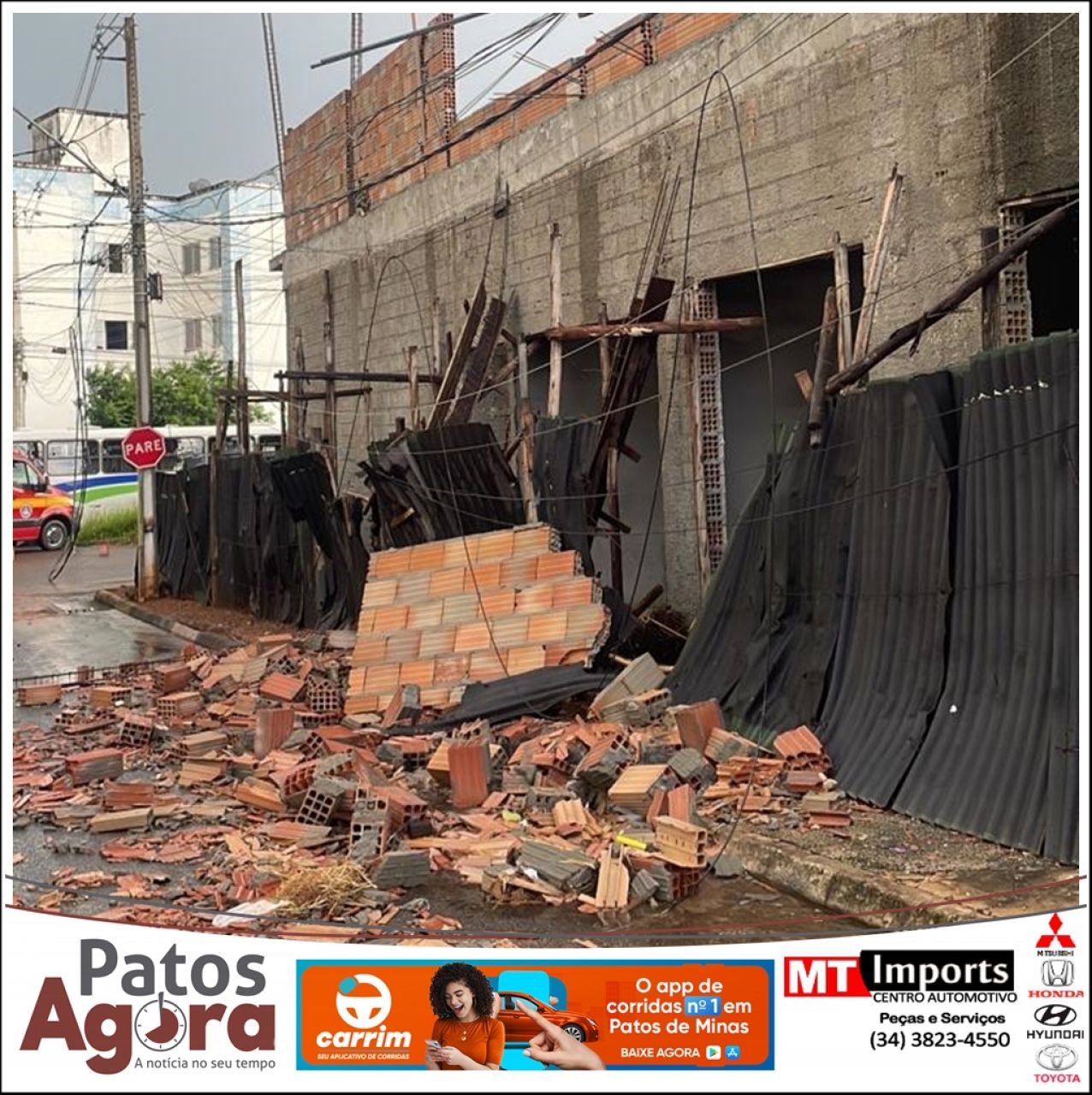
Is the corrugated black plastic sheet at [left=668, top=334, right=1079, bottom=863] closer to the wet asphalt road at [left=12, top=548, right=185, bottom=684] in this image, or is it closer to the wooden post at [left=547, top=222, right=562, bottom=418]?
the wooden post at [left=547, top=222, right=562, bottom=418]

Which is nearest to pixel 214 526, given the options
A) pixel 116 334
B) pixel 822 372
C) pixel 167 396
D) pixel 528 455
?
pixel 528 455

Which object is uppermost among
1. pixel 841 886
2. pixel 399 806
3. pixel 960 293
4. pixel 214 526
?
pixel 960 293

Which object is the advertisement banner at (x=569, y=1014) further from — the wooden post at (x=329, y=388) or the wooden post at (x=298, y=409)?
the wooden post at (x=298, y=409)

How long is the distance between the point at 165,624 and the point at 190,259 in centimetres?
3981

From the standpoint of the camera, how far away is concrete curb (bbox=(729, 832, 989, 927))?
19.9ft

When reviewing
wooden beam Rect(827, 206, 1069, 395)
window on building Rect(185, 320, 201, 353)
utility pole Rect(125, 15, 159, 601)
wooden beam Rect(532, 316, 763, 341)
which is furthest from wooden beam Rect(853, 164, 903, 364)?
window on building Rect(185, 320, 201, 353)

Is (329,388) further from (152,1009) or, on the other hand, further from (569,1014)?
(569,1014)

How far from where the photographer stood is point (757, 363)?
→ 13812mm

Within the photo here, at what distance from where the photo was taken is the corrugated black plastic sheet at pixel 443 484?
40.3 ft

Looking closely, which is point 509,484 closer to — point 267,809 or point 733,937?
point 267,809

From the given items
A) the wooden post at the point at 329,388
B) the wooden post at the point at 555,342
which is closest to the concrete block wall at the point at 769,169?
the wooden post at the point at 555,342

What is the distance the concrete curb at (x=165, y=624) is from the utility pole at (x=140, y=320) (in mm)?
493

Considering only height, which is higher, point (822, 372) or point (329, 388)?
point (329, 388)

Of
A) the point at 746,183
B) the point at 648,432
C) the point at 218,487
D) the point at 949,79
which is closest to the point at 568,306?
the point at 648,432
